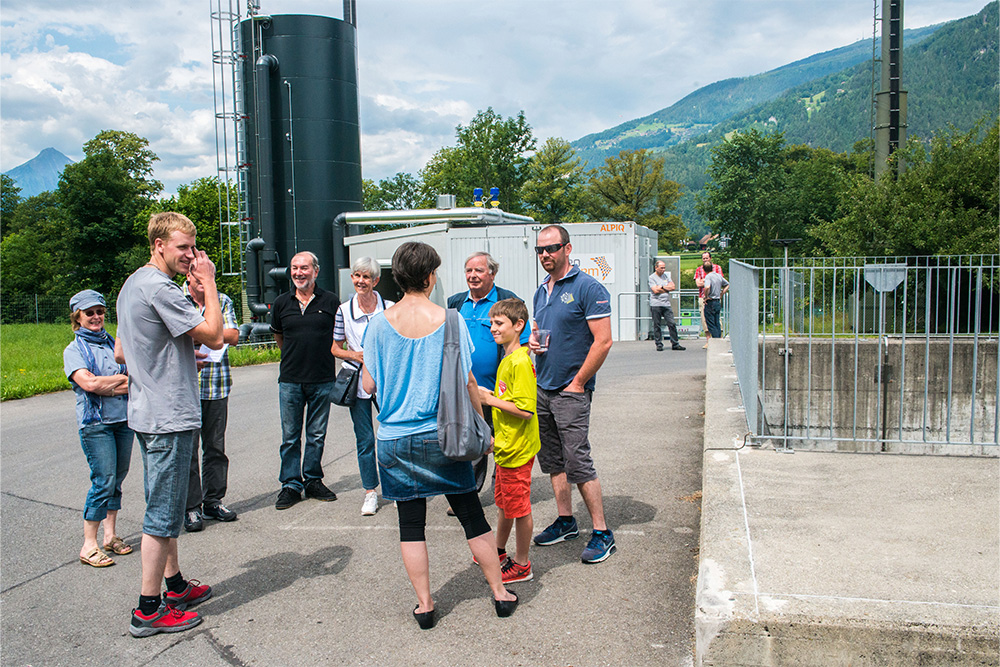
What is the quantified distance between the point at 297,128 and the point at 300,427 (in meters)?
20.2

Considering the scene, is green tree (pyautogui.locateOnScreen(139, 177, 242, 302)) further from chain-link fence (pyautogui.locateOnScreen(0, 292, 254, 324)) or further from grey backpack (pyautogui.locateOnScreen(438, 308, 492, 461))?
grey backpack (pyautogui.locateOnScreen(438, 308, 492, 461))

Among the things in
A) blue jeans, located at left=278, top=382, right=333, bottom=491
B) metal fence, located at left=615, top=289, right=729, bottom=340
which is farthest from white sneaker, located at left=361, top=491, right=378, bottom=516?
metal fence, located at left=615, top=289, right=729, bottom=340

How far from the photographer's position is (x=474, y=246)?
22234 millimetres

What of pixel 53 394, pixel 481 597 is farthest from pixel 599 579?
pixel 53 394

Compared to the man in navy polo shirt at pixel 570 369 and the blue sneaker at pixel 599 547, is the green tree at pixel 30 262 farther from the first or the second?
the blue sneaker at pixel 599 547

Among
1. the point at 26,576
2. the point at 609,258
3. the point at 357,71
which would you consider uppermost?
the point at 357,71

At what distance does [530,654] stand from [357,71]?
80.6ft

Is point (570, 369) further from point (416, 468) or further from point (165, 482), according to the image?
point (165, 482)

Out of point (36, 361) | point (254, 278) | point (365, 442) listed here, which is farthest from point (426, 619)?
point (254, 278)

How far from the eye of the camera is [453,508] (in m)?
3.76

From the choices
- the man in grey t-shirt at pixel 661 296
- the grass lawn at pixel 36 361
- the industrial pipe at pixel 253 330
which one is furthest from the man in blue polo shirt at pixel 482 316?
the industrial pipe at pixel 253 330

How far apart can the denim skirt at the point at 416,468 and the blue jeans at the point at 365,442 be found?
2050 millimetres

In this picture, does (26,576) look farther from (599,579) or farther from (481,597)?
(599,579)

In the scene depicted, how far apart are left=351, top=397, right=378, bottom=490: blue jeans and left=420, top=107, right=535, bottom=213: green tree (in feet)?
160
